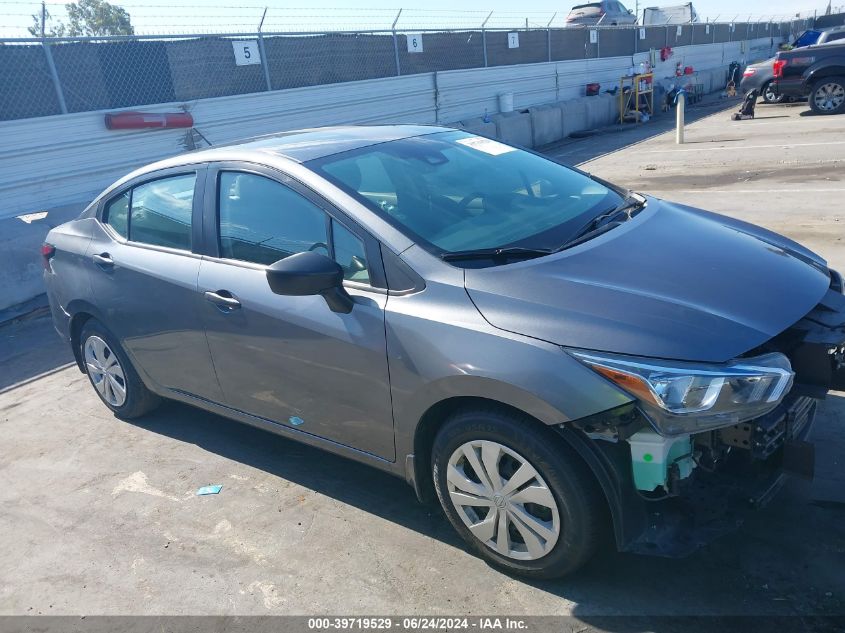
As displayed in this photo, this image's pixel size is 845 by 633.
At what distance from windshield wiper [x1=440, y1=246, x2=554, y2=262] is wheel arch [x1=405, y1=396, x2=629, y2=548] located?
2.02 ft

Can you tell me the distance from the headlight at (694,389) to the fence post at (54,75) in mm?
10022

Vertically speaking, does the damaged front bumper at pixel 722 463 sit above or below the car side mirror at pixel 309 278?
below

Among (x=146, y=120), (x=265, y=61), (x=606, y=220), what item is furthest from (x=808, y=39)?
(x=606, y=220)

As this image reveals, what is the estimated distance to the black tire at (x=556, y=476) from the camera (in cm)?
255

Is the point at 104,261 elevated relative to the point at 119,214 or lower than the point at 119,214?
lower

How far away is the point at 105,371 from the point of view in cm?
468

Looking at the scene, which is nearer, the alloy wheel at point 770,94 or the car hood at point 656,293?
the car hood at point 656,293

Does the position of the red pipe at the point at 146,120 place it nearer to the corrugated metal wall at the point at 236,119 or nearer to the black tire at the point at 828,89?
the corrugated metal wall at the point at 236,119

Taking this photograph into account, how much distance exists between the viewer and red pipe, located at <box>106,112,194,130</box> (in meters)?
10.5

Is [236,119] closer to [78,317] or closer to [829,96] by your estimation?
[78,317]

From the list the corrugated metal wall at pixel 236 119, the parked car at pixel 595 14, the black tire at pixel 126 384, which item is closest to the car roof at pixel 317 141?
the black tire at pixel 126 384

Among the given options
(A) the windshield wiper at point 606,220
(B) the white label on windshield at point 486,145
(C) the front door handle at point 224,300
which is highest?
(B) the white label on windshield at point 486,145

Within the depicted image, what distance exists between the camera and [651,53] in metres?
25.0

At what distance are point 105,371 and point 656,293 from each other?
363cm
